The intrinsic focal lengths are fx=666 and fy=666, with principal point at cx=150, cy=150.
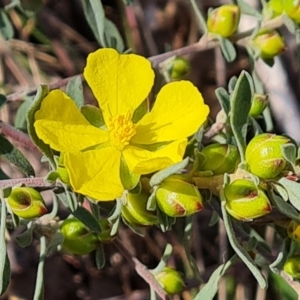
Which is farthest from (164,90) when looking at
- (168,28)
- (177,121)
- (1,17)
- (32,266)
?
(168,28)

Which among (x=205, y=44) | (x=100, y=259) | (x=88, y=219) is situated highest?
(x=205, y=44)

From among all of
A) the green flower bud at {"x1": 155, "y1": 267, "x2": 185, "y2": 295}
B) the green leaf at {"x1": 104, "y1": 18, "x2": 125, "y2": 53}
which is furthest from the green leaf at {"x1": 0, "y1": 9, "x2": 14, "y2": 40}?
the green flower bud at {"x1": 155, "y1": 267, "x2": 185, "y2": 295}

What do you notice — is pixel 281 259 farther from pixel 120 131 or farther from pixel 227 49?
pixel 227 49

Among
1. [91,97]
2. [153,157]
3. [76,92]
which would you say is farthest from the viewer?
[91,97]

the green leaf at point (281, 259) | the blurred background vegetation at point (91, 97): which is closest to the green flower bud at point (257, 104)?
the green leaf at point (281, 259)

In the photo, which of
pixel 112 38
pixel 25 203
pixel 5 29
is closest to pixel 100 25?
pixel 112 38

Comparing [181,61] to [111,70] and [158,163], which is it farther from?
[158,163]

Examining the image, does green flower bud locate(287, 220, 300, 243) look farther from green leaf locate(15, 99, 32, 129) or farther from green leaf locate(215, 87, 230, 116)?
green leaf locate(15, 99, 32, 129)
